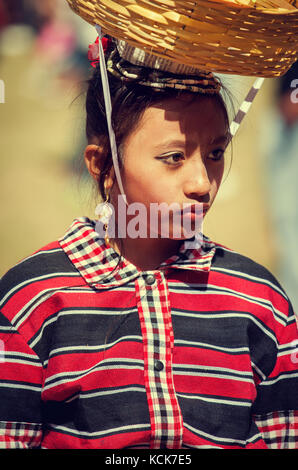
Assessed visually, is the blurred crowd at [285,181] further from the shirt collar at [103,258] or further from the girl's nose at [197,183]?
the girl's nose at [197,183]

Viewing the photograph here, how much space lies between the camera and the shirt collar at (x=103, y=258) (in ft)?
4.76

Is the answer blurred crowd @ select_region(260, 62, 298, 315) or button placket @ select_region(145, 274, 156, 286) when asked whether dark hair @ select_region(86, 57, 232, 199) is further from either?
blurred crowd @ select_region(260, 62, 298, 315)

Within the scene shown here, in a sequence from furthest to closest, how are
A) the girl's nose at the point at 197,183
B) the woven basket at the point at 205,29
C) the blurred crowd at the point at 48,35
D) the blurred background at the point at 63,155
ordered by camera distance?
1. the blurred crowd at the point at 48,35
2. the blurred background at the point at 63,155
3. the girl's nose at the point at 197,183
4. the woven basket at the point at 205,29

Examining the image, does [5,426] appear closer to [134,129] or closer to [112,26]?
[134,129]

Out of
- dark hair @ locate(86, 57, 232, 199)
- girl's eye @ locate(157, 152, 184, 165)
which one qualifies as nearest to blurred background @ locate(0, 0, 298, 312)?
dark hair @ locate(86, 57, 232, 199)

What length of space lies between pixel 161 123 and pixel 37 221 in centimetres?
245

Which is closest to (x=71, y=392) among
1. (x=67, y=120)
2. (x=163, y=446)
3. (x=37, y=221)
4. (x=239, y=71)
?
(x=163, y=446)

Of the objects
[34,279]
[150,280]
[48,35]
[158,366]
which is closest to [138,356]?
[158,366]

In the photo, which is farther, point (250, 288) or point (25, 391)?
point (250, 288)

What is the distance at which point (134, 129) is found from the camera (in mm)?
1394

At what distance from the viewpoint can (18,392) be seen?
4.50 feet

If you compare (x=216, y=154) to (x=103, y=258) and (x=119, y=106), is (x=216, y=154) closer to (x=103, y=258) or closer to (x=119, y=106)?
(x=119, y=106)

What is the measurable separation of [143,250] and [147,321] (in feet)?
0.62

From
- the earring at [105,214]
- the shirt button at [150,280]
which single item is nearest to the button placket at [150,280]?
the shirt button at [150,280]
